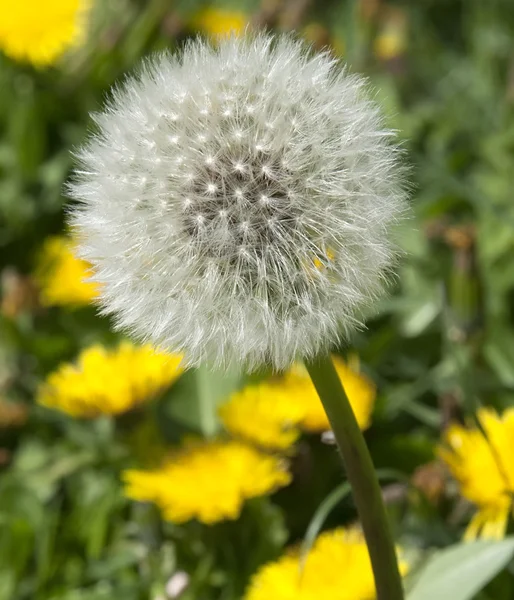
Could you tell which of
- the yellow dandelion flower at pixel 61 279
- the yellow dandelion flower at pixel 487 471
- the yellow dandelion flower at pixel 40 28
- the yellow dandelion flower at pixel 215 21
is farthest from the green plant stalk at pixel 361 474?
the yellow dandelion flower at pixel 215 21

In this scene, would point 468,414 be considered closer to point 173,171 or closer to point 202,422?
point 202,422

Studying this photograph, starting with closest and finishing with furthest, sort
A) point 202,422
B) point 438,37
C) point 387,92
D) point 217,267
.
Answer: point 217,267 < point 202,422 < point 387,92 < point 438,37

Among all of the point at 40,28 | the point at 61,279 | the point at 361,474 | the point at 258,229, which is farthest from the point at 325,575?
the point at 40,28

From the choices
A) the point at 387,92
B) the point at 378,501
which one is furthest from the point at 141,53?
the point at 378,501

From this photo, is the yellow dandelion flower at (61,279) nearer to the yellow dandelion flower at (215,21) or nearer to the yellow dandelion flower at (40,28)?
the yellow dandelion flower at (40,28)

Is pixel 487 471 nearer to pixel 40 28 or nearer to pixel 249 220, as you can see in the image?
pixel 249 220
